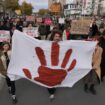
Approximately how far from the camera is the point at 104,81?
10.2 metres

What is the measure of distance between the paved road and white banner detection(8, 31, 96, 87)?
375 millimetres

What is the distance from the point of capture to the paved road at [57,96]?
7780 mm

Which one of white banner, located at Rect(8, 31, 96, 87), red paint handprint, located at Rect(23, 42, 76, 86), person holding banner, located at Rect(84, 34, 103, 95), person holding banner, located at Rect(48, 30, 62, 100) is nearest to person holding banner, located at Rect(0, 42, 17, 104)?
white banner, located at Rect(8, 31, 96, 87)

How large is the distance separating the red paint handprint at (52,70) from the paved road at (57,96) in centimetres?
45

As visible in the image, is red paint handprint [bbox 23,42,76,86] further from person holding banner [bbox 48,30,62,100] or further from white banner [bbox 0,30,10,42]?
white banner [bbox 0,30,10,42]

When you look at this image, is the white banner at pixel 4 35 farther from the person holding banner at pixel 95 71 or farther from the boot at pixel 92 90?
the person holding banner at pixel 95 71

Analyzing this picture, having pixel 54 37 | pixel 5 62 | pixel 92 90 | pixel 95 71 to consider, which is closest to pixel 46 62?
pixel 54 37

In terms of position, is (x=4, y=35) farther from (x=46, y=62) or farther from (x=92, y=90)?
(x=46, y=62)

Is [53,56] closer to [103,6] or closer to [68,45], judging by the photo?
[68,45]

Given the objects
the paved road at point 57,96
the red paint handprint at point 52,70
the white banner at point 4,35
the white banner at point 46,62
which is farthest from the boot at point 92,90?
the white banner at point 4,35

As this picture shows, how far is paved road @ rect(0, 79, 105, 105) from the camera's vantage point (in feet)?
25.5

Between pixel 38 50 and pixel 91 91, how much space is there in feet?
5.85

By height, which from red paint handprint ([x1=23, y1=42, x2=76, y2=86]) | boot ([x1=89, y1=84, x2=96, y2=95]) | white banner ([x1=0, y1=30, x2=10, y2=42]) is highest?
red paint handprint ([x1=23, y1=42, x2=76, y2=86])

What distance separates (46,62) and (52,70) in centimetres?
22
